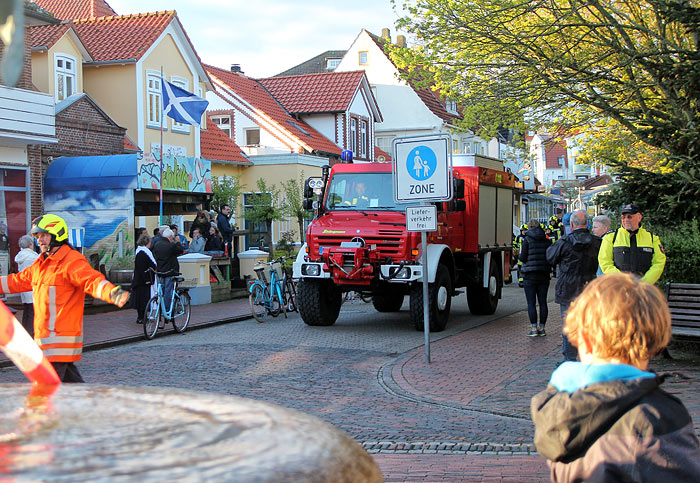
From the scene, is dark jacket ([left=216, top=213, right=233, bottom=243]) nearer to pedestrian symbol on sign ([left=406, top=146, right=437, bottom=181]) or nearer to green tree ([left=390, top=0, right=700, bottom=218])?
green tree ([left=390, top=0, right=700, bottom=218])

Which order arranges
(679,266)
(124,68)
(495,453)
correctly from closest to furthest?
1. (495,453)
2. (679,266)
3. (124,68)

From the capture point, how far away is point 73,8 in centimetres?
3325

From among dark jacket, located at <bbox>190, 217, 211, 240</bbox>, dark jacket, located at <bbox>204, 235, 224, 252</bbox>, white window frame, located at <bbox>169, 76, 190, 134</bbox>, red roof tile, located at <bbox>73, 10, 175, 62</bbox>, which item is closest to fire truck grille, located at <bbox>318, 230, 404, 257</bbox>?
dark jacket, located at <bbox>204, 235, 224, 252</bbox>

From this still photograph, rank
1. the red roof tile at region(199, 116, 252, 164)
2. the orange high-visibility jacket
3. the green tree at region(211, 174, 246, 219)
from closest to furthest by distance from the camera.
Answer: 1. the orange high-visibility jacket
2. the green tree at region(211, 174, 246, 219)
3. the red roof tile at region(199, 116, 252, 164)

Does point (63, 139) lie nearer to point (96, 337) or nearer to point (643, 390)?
point (96, 337)

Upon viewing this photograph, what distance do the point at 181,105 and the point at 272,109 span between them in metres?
16.1

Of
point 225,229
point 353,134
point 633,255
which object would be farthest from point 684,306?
point 353,134

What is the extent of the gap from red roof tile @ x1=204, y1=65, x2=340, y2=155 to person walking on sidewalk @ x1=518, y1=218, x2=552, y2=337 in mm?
23012

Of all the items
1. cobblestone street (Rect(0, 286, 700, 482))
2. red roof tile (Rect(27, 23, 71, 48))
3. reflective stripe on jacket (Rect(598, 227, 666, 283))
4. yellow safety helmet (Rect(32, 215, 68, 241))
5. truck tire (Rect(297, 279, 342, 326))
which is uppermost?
red roof tile (Rect(27, 23, 71, 48))

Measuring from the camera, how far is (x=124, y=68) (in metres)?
25.7

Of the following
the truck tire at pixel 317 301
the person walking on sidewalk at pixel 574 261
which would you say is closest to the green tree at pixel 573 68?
the person walking on sidewalk at pixel 574 261

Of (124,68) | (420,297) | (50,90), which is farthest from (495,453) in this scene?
(124,68)

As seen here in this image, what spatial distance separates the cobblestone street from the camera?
6.06 metres

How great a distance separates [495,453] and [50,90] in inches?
793
